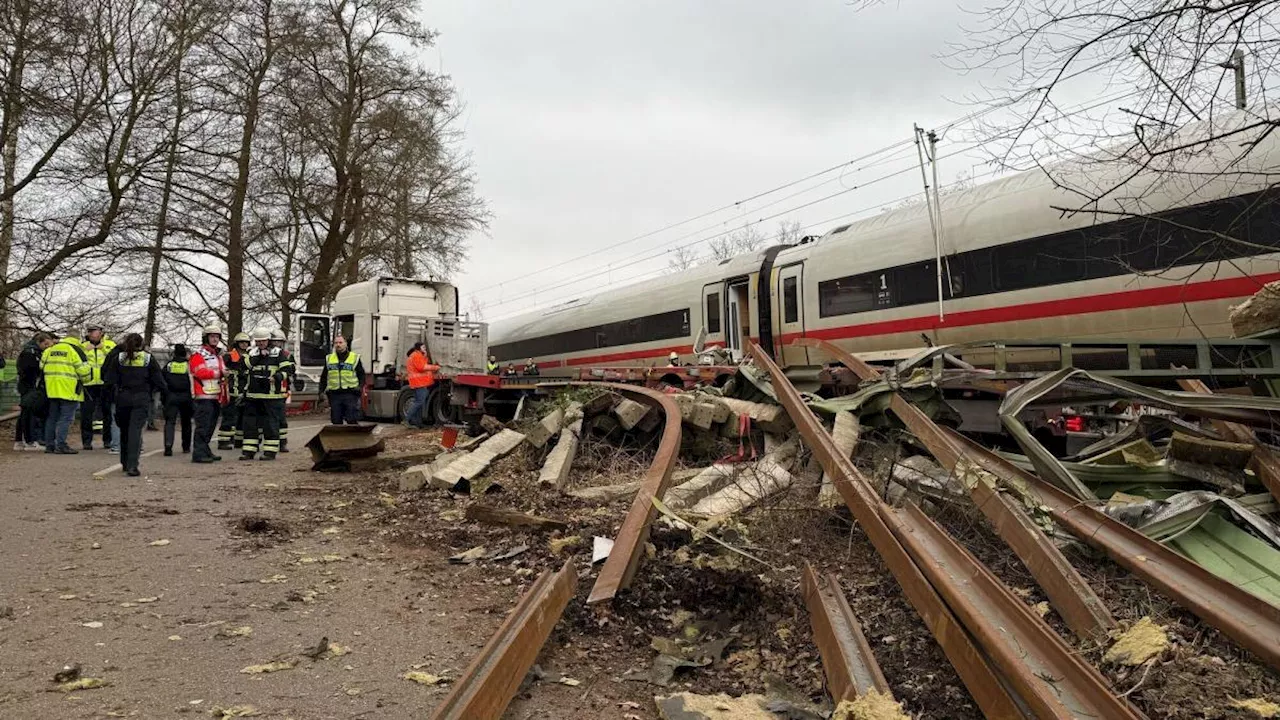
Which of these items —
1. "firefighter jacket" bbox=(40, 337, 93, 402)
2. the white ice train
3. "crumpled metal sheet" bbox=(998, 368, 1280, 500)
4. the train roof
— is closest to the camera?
"crumpled metal sheet" bbox=(998, 368, 1280, 500)

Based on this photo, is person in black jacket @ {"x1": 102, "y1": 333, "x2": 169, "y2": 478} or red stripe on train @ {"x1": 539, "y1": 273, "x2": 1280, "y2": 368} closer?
red stripe on train @ {"x1": 539, "y1": 273, "x2": 1280, "y2": 368}

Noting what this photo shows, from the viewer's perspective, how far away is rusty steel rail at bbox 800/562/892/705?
264 cm

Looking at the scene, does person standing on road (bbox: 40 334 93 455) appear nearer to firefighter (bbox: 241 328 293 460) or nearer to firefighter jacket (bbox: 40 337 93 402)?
firefighter jacket (bbox: 40 337 93 402)

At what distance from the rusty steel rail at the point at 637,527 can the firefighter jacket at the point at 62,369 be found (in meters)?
8.39

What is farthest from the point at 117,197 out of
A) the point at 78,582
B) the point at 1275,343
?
the point at 1275,343

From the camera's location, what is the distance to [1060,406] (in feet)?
17.6

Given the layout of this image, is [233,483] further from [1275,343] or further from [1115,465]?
[1275,343]

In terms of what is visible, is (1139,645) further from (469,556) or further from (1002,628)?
(469,556)

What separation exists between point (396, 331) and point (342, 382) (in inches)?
252

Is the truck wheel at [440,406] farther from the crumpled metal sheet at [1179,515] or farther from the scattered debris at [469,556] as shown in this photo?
the crumpled metal sheet at [1179,515]

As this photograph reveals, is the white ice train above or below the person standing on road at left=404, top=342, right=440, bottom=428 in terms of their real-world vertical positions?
above

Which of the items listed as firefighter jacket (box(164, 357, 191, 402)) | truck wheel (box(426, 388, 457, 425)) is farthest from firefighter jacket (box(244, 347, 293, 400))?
truck wheel (box(426, 388, 457, 425))

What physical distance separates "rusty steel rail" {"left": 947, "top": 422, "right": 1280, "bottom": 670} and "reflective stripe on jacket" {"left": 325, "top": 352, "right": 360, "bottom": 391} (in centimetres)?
877

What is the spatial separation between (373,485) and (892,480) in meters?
5.20
